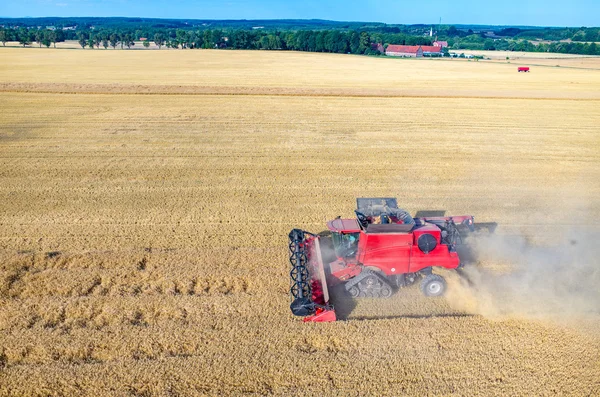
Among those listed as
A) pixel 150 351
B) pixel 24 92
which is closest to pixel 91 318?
pixel 150 351

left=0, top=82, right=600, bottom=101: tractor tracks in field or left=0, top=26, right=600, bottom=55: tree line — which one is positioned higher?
left=0, top=26, right=600, bottom=55: tree line

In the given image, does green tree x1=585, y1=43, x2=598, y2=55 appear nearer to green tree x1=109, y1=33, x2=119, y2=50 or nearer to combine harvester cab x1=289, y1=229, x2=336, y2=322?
green tree x1=109, y1=33, x2=119, y2=50

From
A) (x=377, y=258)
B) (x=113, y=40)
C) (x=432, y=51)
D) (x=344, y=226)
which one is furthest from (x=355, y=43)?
(x=377, y=258)

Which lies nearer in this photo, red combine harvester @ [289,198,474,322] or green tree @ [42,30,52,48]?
red combine harvester @ [289,198,474,322]

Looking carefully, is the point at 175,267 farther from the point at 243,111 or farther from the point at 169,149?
the point at 243,111

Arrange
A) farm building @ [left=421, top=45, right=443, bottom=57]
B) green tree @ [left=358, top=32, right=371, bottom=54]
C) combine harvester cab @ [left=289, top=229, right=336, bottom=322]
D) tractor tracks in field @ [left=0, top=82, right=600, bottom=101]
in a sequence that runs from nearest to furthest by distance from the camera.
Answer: combine harvester cab @ [left=289, top=229, right=336, bottom=322]
tractor tracks in field @ [left=0, top=82, right=600, bottom=101]
green tree @ [left=358, top=32, right=371, bottom=54]
farm building @ [left=421, top=45, right=443, bottom=57]

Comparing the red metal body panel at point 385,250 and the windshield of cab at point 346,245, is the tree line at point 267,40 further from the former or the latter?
the red metal body panel at point 385,250

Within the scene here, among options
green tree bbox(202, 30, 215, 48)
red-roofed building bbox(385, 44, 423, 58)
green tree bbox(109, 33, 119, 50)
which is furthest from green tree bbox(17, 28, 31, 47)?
red-roofed building bbox(385, 44, 423, 58)

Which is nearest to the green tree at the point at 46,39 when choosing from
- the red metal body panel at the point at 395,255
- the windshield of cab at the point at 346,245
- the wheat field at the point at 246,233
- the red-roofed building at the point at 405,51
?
the red-roofed building at the point at 405,51
